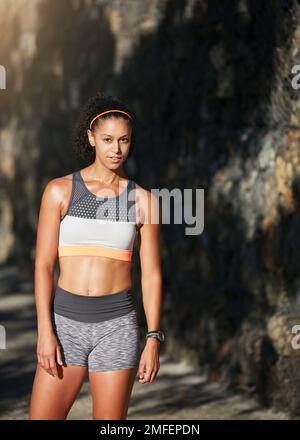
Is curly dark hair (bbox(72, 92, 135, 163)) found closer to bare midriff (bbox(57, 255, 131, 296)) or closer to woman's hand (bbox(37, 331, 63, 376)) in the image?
bare midriff (bbox(57, 255, 131, 296))

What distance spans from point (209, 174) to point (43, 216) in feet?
18.9

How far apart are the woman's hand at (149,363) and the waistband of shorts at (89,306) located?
0.64 ft

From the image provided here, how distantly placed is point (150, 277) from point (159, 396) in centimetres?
505

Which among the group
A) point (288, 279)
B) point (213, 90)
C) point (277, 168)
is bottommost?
point (288, 279)

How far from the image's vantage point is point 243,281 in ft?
32.9

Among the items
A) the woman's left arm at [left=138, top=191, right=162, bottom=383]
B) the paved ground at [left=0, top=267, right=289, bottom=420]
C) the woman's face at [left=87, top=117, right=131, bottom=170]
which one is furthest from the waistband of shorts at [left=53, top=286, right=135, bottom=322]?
the paved ground at [left=0, top=267, right=289, bottom=420]

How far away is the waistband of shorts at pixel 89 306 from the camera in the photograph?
519cm

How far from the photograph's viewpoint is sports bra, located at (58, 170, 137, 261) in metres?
5.14

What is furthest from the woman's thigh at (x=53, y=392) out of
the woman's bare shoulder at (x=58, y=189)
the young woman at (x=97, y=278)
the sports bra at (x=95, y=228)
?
the woman's bare shoulder at (x=58, y=189)

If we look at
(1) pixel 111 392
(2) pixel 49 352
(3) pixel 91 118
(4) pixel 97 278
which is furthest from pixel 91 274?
(3) pixel 91 118

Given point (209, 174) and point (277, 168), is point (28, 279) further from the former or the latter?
point (277, 168)

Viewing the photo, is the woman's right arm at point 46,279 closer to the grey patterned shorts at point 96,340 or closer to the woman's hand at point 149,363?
the grey patterned shorts at point 96,340

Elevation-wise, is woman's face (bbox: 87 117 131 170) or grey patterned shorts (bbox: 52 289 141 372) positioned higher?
woman's face (bbox: 87 117 131 170)

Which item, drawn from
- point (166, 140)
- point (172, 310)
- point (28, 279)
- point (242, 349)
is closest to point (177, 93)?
point (166, 140)
